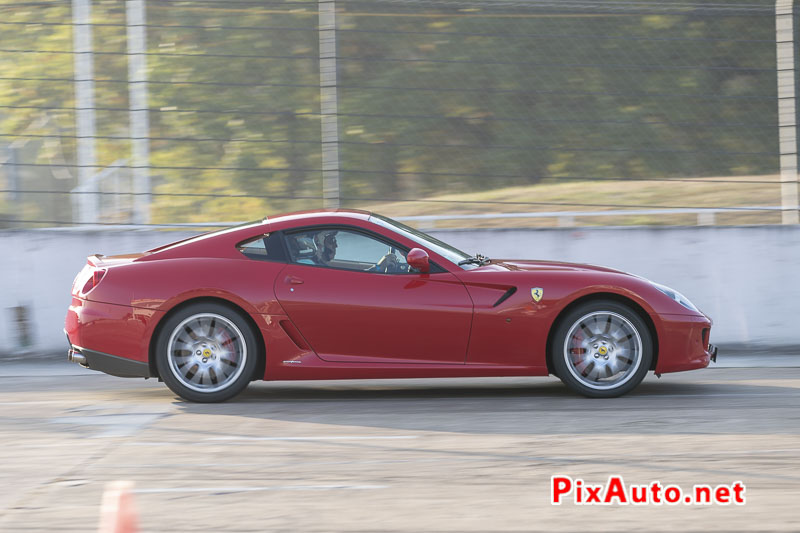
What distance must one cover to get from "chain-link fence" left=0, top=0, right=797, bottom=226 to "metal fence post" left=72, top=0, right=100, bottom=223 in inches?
0.6

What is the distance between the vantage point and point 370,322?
6859mm

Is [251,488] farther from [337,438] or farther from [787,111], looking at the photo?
[787,111]

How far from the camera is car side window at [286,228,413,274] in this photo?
702 cm

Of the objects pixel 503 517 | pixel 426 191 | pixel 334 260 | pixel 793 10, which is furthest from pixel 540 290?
pixel 793 10

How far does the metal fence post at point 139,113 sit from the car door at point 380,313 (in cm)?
335

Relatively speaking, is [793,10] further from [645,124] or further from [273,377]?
[273,377]

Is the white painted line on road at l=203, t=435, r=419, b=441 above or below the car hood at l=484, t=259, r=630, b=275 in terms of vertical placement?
below

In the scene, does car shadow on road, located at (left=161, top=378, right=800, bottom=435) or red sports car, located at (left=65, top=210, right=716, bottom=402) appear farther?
red sports car, located at (left=65, top=210, right=716, bottom=402)

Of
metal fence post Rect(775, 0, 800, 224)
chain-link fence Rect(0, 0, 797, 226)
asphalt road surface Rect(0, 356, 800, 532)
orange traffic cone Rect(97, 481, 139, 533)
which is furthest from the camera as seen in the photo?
chain-link fence Rect(0, 0, 797, 226)

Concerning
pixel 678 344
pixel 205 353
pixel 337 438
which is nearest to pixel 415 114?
pixel 205 353

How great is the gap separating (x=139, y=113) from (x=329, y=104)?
5.73 feet

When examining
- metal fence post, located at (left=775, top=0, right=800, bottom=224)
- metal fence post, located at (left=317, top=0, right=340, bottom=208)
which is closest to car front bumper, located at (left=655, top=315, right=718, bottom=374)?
metal fence post, located at (left=775, top=0, right=800, bottom=224)

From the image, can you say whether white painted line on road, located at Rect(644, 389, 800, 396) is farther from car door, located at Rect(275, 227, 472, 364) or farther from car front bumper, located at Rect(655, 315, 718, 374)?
car door, located at Rect(275, 227, 472, 364)

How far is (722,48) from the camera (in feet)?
32.5
